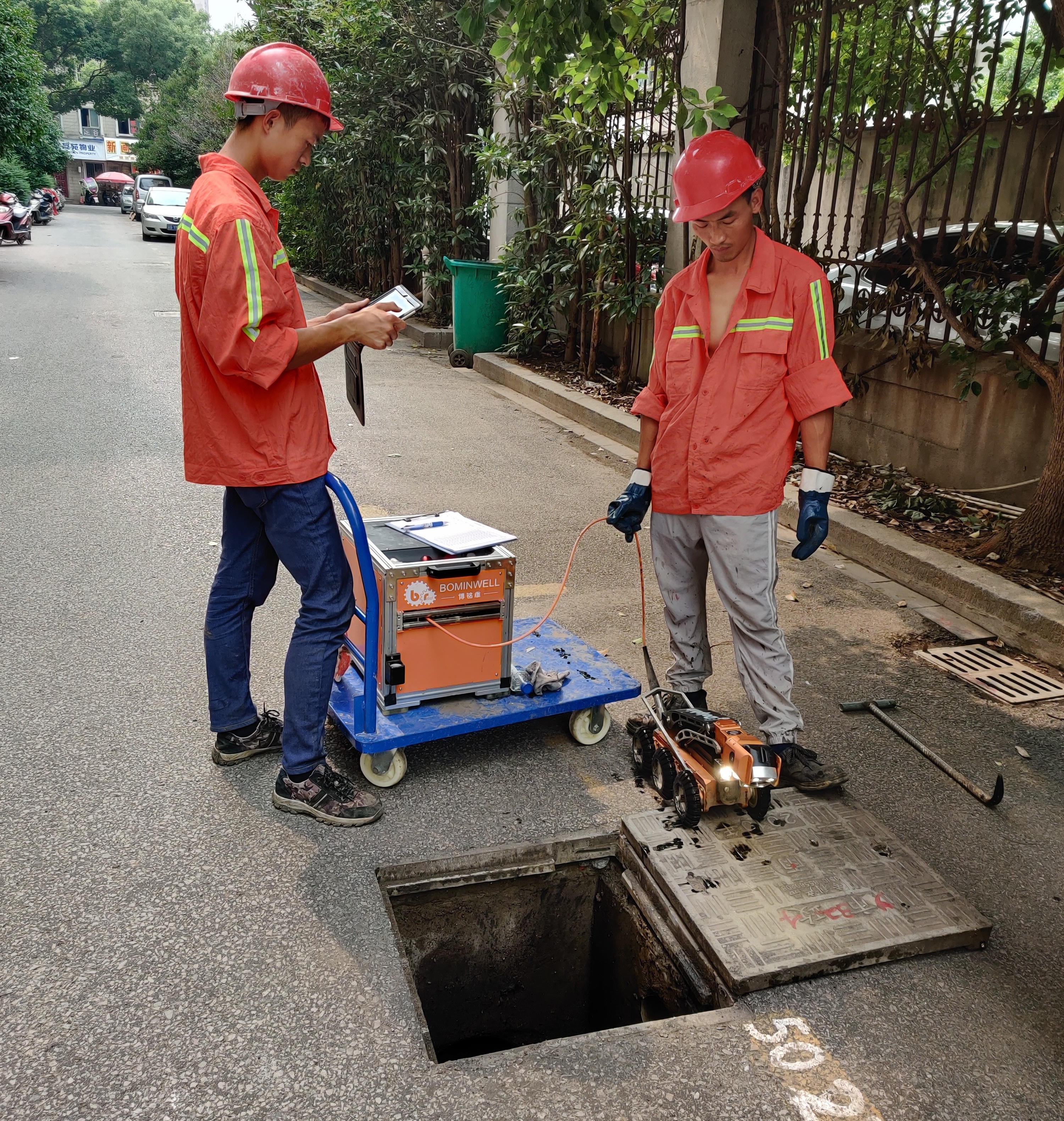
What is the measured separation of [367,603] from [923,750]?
7.29 feet

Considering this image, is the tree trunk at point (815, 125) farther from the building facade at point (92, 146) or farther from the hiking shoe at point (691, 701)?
the building facade at point (92, 146)

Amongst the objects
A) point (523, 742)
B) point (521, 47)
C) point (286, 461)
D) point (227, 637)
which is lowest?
point (523, 742)

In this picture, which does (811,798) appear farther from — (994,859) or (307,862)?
(307,862)

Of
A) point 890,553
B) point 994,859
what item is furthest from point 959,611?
point 994,859

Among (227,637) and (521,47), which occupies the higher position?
(521,47)

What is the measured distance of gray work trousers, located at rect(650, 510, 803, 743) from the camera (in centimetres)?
326

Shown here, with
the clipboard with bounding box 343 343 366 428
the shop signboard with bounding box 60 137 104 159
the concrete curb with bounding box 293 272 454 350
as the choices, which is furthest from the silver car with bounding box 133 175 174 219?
the clipboard with bounding box 343 343 366 428

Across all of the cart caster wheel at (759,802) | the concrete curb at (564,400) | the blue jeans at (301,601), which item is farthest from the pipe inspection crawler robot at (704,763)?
the concrete curb at (564,400)

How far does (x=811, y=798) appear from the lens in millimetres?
3361

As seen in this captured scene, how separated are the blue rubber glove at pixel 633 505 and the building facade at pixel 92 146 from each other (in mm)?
86618

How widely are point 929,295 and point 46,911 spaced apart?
19.7ft

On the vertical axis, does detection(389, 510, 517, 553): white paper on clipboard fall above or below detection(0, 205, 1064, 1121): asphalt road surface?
above

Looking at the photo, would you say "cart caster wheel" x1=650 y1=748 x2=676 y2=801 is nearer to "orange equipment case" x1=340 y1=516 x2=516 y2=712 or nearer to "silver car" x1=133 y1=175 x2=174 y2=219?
"orange equipment case" x1=340 y1=516 x2=516 y2=712

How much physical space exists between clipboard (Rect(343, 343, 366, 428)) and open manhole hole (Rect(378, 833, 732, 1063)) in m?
1.49
